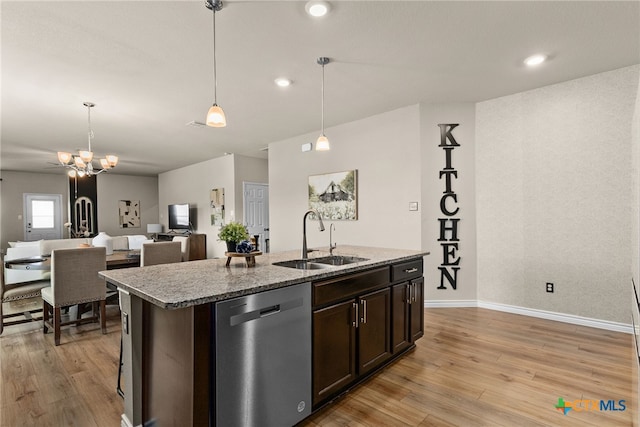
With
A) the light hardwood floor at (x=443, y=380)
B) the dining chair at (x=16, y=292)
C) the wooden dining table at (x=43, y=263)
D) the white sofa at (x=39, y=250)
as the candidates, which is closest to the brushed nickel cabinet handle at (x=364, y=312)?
the light hardwood floor at (x=443, y=380)

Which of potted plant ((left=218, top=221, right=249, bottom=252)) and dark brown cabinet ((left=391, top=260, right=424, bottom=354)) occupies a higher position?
potted plant ((left=218, top=221, right=249, bottom=252))

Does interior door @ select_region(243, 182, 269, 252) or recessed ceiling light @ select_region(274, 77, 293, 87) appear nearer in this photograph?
recessed ceiling light @ select_region(274, 77, 293, 87)

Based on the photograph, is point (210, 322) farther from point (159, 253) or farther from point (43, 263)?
point (43, 263)

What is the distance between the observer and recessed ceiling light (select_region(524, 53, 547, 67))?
2.91 meters

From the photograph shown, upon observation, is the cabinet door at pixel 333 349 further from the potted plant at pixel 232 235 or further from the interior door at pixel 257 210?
the interior door at pixel 257 210

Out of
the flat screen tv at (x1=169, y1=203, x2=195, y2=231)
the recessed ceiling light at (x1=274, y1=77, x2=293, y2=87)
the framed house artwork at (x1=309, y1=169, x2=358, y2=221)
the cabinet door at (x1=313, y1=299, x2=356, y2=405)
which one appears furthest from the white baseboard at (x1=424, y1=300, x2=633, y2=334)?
the flat screen tv at (x1=169, y1=203, x2=195, y2=231)

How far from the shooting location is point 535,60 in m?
2.98

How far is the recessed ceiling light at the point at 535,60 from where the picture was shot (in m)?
2.91

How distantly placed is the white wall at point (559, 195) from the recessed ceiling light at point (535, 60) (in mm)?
763

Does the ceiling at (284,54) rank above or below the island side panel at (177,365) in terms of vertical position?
above

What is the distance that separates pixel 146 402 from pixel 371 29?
2.91 metres

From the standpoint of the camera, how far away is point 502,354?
2750 mm

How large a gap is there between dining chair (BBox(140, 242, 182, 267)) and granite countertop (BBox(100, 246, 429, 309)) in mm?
1919

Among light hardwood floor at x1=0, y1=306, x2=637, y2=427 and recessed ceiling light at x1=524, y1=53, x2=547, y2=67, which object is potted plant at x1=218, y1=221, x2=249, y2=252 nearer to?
light hardwood floor at x1=0, y1=306, x2=637, y2=427
